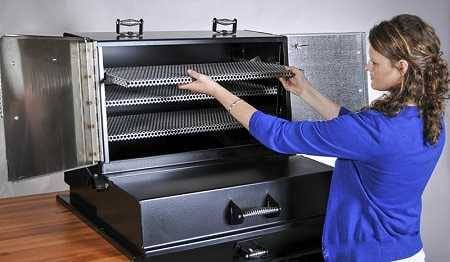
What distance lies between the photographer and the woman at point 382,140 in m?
1.73

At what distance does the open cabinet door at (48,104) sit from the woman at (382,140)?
32 centimetres

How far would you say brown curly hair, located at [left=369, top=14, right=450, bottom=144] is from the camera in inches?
68.6

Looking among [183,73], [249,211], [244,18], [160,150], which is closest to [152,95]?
[183,73]

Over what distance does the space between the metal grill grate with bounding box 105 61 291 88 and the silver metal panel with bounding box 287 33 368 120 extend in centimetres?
35

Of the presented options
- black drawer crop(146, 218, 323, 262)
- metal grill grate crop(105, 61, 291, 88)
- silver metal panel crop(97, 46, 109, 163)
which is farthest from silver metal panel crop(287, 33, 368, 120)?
silver metal panel crop(97, 46, 109, 163)

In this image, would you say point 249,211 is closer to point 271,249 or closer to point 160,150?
point 271,249

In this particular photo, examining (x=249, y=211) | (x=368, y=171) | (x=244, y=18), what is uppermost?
(x=244, y=18)

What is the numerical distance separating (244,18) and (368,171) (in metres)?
1.47

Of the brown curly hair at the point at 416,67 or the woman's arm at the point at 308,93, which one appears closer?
the brown curly hair at the point at 416,67

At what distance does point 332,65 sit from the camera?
254cm

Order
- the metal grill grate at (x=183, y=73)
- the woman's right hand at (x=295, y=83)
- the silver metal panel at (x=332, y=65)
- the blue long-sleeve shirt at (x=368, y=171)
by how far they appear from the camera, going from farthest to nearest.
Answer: the silver metal panel at (x=332, y=65), the woman's right hand at (x=295, y=83), the metal grill grate at (x=183, y=73), the blue long-sleeve shirt at (x=368, y=171)

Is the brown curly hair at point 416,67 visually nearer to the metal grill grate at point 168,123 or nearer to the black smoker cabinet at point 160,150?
the black smoker cabinet at point 160,150

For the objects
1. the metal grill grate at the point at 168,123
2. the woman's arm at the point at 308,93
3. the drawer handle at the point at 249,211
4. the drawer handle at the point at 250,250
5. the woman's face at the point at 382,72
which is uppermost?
the woman's face at the point at 382,72

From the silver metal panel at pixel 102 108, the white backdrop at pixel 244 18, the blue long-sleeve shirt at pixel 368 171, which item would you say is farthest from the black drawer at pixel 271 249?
the white backdrop at pixel 244 18
